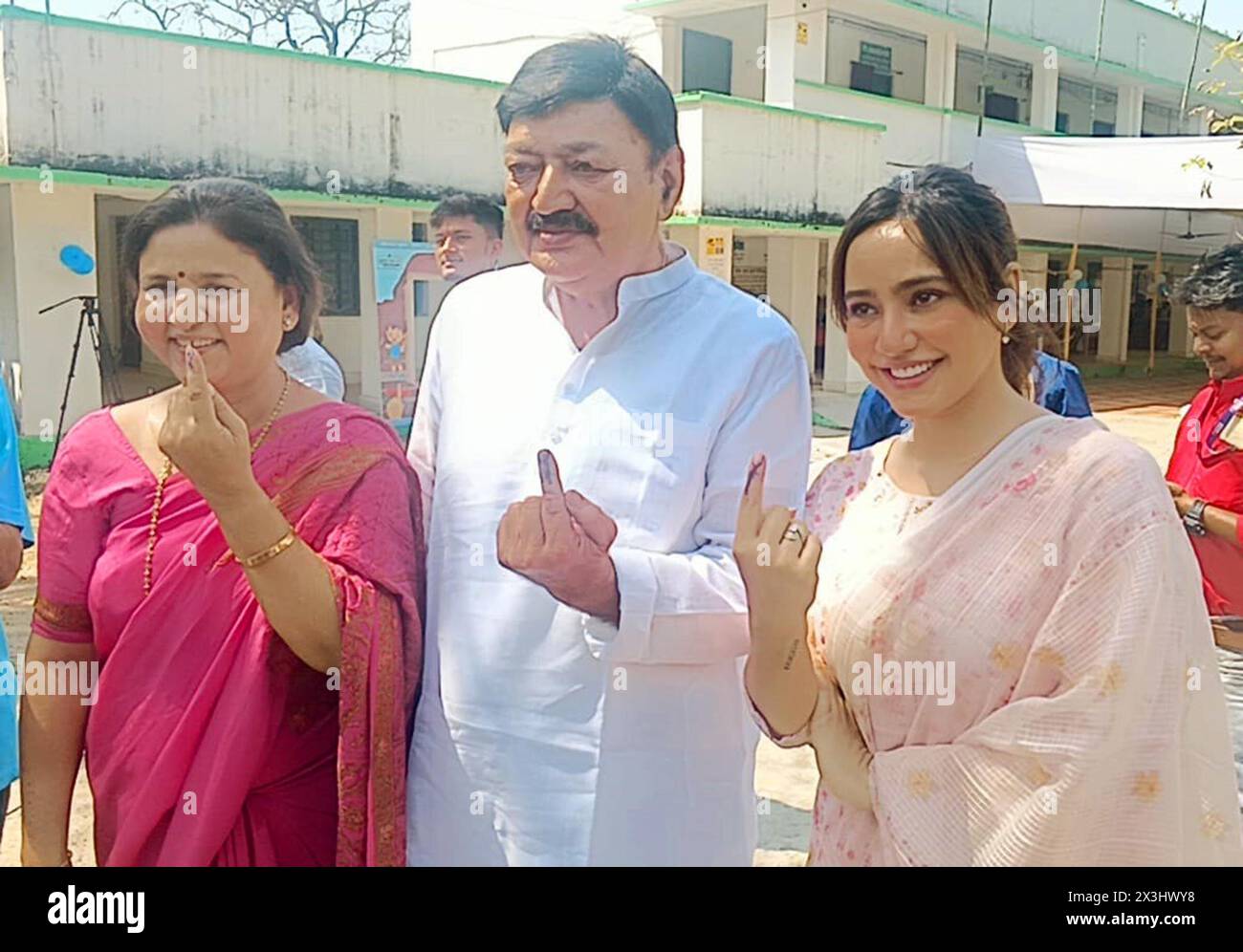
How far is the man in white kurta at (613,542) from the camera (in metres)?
1.61

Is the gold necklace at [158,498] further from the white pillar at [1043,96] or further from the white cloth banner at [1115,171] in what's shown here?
the white pillar at [1043,96]

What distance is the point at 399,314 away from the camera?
364 inches

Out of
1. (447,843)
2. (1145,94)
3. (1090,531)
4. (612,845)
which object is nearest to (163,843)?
(447,843)

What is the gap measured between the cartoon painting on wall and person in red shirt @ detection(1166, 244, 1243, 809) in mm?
6584

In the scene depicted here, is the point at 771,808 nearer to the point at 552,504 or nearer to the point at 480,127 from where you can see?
the point at 552,504

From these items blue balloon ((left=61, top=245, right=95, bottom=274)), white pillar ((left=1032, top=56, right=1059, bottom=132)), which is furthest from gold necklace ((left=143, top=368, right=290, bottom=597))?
white pillar ((left=1032, top=56, right=1059, bottom=132))

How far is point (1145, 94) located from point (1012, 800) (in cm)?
2169

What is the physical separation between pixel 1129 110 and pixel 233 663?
21.2 m

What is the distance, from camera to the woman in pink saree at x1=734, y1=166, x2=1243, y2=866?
4.37ft

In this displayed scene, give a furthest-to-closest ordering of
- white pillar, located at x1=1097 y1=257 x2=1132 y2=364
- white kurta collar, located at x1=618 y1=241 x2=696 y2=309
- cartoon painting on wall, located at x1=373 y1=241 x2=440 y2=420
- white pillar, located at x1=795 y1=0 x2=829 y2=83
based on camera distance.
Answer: white pillar, located at x1=1097 y1=257 x2=1132 y2=364 < white pillar, located at x1=795 y1=0 x2=829 y2=83 < cartoon painting on wall, located at x1=373 y1=241 x2=440 y2=420 < white kurta collar, located at x1=618 y1=241 x2=696 y2=309

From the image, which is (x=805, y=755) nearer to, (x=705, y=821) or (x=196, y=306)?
(x=705, y=821)

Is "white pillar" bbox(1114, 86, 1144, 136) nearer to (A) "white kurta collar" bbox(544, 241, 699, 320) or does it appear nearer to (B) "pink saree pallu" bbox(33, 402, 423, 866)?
(A) "white kurta collar" bbox(544, 241, 699, 320)

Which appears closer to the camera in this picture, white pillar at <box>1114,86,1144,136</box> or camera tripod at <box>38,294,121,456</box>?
camera tripod at <box>38,294,121,456</box>

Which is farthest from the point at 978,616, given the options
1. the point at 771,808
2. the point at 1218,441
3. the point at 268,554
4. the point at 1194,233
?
the point at 1194,233
